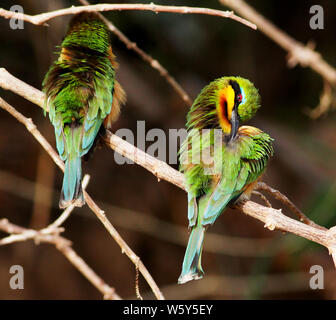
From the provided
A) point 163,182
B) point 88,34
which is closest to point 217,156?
point 88,34

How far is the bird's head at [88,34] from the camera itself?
7.76ft

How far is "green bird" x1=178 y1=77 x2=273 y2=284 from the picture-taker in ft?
6.58

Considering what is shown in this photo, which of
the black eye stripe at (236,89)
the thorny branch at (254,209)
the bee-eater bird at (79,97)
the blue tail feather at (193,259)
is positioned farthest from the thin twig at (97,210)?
the black eye stripe at (236,89)

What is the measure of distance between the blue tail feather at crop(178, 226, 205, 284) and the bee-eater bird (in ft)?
1.33

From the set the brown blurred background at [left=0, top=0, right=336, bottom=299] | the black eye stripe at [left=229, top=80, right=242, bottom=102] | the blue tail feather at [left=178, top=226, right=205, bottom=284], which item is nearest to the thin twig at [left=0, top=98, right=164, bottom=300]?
the blue tail feather at [left=178, top=226, right=205, bottom=284]

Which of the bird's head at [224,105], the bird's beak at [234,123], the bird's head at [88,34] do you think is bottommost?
the bird's beak at [234,123]

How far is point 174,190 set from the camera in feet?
14.0

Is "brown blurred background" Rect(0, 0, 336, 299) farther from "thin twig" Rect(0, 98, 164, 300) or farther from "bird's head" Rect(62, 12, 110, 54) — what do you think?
"thin twig" Rect(0, 98, 164, 300)

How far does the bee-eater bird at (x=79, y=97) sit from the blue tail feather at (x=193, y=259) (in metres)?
0.41

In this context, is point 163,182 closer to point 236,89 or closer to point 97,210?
point 236,89

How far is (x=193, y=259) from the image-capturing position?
77.2 inches

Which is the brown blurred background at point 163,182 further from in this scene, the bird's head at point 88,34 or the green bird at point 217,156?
the green bird at point 217,156

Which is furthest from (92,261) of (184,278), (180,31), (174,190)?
(184,278)

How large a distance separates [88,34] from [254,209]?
104 centimetres
